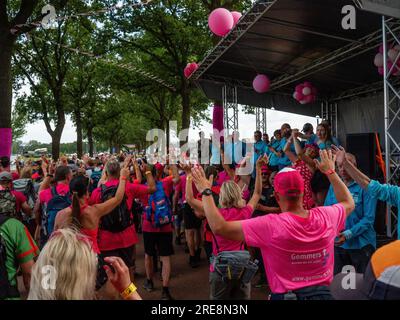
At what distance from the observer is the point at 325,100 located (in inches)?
644

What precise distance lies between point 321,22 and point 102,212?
709 cm

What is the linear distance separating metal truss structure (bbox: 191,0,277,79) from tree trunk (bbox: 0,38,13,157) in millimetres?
5918

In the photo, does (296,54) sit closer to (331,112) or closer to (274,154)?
(274,154)

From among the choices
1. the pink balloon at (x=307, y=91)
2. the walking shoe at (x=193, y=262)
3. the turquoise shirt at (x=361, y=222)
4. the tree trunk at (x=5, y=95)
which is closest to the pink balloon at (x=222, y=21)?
the pink balloon at (x=307, y=91)

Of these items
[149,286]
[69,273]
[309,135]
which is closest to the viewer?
[69,273]

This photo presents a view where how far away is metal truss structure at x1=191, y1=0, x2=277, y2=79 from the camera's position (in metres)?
7.91

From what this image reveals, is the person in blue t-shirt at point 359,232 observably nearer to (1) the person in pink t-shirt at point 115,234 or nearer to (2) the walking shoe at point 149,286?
(1) the person in pink t-shirt at point 115,234

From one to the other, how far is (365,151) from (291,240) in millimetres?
4223

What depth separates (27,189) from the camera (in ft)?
20.0

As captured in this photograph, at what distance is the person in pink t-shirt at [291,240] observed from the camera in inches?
93.8

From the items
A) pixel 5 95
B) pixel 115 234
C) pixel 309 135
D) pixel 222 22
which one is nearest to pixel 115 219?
pixel 115 234

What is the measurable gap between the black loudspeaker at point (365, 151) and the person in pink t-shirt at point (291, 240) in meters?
3.87
